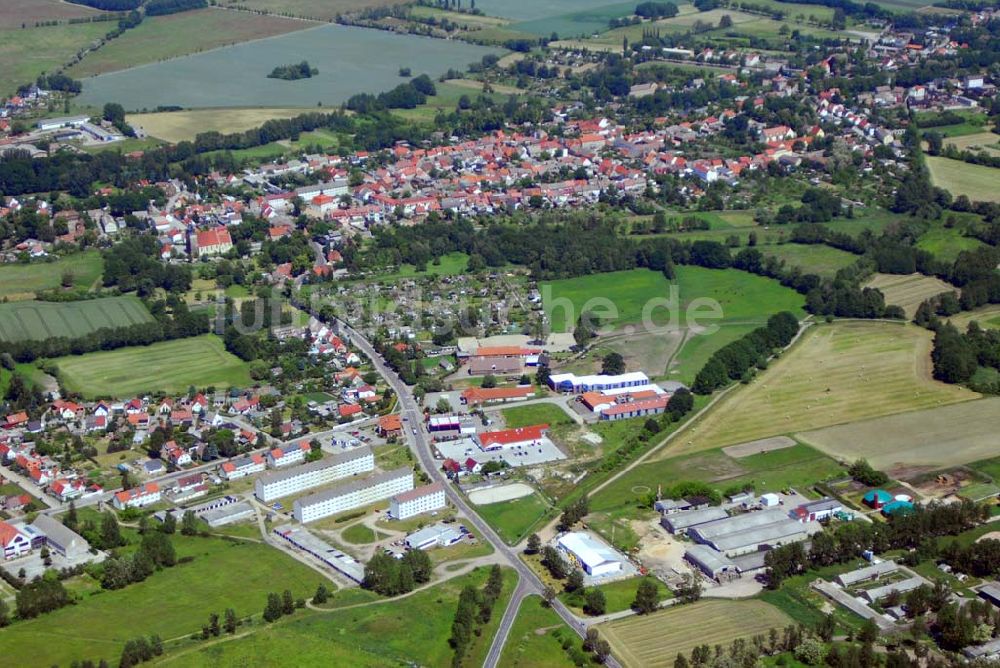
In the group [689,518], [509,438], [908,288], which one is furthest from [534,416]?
[908,288]

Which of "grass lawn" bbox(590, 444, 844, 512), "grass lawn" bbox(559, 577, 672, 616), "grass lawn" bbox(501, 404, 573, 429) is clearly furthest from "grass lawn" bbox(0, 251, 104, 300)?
"grass lawn" bbox(559, 577, 672, 616)

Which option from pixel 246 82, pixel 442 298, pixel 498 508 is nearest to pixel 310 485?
pixel 498 508

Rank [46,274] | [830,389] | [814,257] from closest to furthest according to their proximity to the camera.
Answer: [830,389]
[46,274]
[814,257]

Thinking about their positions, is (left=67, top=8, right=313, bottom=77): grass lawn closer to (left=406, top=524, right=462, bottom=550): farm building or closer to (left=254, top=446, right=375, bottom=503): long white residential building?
(left=254, top=446, right=375, bottom=503): long white residential building

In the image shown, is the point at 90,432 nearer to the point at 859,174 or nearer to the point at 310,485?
the point at 310,485

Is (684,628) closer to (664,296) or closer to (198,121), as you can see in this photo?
(664,296)

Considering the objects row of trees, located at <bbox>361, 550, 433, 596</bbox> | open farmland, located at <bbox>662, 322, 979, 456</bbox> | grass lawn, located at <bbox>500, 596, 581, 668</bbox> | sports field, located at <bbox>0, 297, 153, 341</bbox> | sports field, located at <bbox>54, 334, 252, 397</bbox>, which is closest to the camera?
grass lawn, located at <bbox>500, 596, 581, 668</bbox>
